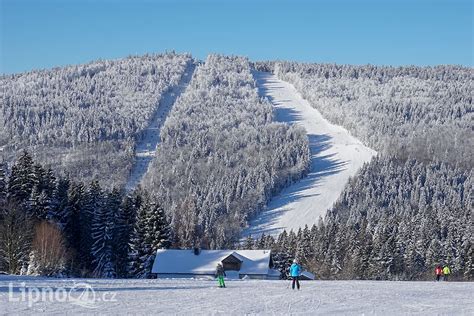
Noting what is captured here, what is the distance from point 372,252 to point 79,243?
3427cm

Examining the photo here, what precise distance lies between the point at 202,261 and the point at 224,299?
38.3m

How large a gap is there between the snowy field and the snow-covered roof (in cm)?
2865

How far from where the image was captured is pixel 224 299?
25969 mm

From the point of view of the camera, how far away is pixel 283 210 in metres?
164

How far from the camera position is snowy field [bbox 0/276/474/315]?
73.5ft

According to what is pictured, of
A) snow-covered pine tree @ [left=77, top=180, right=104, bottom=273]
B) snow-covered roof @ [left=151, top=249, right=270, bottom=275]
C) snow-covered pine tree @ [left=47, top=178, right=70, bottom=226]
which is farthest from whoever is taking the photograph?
snow-covered roof @ [left=151, top=249, right=270, bottom=275]

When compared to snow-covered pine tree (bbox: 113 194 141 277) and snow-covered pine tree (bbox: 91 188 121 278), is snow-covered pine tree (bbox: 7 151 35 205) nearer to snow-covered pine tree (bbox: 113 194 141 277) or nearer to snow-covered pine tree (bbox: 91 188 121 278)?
snow-covered pine tree (bbox: 91 188 121 278)

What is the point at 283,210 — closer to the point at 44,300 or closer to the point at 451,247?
the point at 451,247

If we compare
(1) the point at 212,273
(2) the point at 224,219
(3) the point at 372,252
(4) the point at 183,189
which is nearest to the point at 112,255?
(1) the point at 212,273

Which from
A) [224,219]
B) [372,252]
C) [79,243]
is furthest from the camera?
[224,219]

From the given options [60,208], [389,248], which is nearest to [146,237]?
[60,208]

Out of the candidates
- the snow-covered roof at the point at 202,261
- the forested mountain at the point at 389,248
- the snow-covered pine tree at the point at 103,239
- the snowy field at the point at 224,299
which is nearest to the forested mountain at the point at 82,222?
the snow-covered pine tree at the point at 103,239

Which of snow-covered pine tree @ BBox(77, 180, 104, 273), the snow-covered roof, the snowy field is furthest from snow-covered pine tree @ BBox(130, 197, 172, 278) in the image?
the snowy field

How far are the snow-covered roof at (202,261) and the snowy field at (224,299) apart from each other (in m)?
28.7
